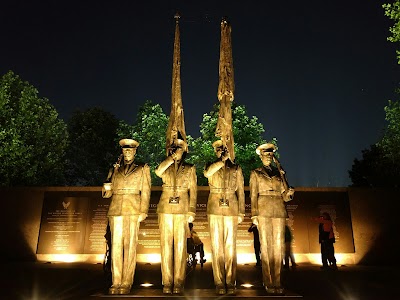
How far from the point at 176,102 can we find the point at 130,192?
3273 mm

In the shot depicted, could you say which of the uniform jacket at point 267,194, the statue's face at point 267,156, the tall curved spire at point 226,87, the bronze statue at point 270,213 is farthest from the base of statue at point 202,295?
the tall curved spire at point 226,87

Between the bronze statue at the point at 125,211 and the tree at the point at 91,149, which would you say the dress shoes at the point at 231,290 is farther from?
the tree at the point at 91,149

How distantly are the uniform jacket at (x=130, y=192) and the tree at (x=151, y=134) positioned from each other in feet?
66.3

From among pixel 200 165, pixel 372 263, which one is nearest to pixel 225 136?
pixel 372 263

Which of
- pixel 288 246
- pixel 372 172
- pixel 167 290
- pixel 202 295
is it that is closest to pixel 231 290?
pixel 202 295

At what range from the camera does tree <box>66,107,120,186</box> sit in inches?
1348

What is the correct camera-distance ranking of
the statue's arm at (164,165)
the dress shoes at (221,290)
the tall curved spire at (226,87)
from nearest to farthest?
the dress shoes at (221,290)
the statue's arm at (164,165)
the tall curved spire at (226,87)

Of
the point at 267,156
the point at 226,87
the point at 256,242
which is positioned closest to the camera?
the point at 267,156

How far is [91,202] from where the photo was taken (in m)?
14.4

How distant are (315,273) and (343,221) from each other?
382 cm

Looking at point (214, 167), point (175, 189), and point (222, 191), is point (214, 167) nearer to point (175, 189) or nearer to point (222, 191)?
point (222, 191)

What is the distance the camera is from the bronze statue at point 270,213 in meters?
7.63

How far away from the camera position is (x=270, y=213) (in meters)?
7.79

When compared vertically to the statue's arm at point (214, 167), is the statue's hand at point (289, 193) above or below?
below
